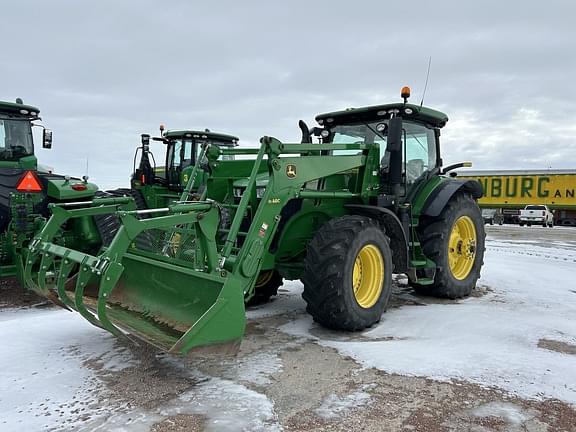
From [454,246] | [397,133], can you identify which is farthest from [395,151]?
[454,246]

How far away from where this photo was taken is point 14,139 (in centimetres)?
755

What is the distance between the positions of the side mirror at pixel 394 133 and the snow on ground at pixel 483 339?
76.8 inches

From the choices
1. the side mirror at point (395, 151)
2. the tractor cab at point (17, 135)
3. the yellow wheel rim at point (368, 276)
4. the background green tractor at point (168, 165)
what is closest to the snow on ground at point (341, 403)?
the yellow wheel rim at point (368, 276)

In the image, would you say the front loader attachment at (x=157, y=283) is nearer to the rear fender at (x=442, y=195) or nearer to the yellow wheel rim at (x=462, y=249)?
the rear fender at (x=442, y=195)

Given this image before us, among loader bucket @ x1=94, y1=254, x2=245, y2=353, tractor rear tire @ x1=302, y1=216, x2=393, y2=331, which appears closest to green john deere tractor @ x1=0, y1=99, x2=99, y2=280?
loader bucket @ x1=94, y1=254, x2=245, y2=353

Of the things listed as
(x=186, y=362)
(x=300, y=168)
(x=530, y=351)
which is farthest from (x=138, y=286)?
(x=530, y=351)

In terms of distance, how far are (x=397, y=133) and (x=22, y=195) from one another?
4.60 metres

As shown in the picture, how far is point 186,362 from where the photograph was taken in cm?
409

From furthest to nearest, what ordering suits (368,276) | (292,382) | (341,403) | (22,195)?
1. (22,195)
2. (368,276)
3. (292,382)
4. (341,403)

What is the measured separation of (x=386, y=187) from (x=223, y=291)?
306cm

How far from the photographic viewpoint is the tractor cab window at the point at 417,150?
6.40 m

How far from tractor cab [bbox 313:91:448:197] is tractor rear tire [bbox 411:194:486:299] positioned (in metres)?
0.59

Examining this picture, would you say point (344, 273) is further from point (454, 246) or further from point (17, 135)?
point (17, 135)

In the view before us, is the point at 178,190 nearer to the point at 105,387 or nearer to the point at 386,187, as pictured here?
the point at 386,187
